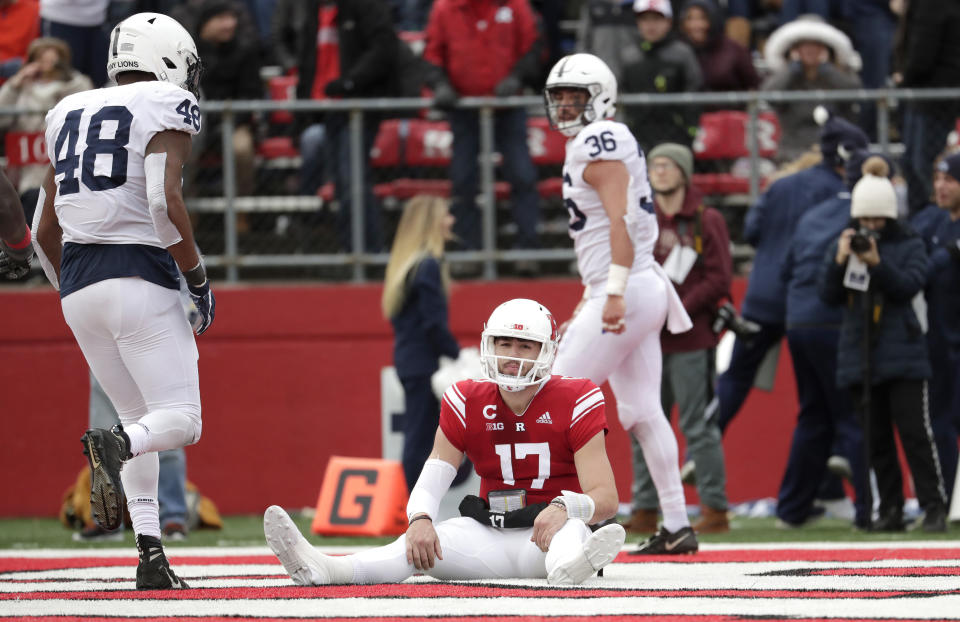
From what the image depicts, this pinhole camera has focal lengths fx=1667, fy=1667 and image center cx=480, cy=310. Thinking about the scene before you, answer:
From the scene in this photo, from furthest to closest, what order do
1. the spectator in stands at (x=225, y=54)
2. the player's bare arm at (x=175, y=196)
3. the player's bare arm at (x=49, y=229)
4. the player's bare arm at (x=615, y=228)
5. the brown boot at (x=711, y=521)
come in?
the spectator in stands at (x=225, y=54) → the brown boot at (x=711, y=521) → the player's bare arm at (x=615, y=228) → the player's bare arm at (x=49, y=229) → the player's bare arm at (x=175, y=196)

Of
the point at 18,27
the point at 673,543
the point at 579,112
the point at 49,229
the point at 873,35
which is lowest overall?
the point at 673,543

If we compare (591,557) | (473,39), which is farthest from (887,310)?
(591,557)

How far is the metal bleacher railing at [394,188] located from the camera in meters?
10.6

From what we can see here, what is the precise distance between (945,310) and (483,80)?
11.1ft

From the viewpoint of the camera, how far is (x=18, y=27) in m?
12.5

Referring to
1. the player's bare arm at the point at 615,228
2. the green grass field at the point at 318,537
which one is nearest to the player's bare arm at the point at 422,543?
the player's bare arm at the point at 615,228

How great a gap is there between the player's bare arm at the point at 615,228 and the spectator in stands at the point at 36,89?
16.2 feet

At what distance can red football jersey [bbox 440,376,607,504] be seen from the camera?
590 cm

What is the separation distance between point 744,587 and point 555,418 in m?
0.88

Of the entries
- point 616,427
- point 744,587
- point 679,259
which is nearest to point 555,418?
point 744,587

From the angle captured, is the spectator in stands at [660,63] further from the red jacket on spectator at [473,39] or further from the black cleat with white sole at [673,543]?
the black cleat with white sole at [673,543]

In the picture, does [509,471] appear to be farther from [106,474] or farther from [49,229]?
[49,229]

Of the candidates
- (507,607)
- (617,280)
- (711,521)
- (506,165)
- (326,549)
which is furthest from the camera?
(506,165)

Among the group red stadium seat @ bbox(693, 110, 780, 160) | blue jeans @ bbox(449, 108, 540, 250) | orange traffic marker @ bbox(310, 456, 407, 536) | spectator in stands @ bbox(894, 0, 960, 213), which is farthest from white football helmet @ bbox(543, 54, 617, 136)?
spectator in stands @ bbox(894, 0, 960, 213)
